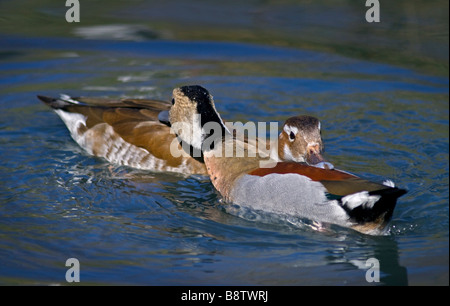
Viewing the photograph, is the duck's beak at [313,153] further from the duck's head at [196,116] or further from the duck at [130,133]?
the duck's head at [196,116]

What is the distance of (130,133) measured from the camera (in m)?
8.98

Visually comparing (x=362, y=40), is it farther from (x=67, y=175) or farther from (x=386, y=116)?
(x=67, y=175)

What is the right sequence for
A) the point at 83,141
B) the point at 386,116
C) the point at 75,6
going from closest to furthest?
1. the point at 83,141
2. the point at 386,116
3. the point at 75,6

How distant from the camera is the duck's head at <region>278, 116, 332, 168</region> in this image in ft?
24.8

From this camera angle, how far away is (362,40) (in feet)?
39.9

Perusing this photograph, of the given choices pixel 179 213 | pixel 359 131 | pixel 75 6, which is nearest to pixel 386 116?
pixel 359 131

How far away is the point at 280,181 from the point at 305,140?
26.7 inches

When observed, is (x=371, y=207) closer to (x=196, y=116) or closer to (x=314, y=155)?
(x=314, y=155)

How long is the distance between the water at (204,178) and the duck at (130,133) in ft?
0.63

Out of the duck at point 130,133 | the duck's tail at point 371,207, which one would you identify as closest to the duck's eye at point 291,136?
the duck at point 130,133

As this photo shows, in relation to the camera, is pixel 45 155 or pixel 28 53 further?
pixel 28 53

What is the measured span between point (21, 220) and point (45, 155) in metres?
1.82

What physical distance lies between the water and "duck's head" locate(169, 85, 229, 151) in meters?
0.56

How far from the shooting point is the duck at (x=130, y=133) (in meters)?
8.63
